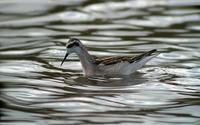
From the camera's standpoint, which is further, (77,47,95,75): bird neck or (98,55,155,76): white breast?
(77,47,95,75): bird neck

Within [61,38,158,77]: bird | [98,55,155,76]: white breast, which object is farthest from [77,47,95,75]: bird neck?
[98,55,155,76]: white breast

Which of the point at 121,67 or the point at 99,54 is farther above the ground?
the point at 99,54

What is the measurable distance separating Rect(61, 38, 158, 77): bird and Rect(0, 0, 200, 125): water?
0.22 m

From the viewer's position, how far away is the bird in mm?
15781

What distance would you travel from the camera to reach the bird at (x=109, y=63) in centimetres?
1578

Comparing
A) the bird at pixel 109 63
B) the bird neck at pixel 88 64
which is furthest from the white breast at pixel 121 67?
the bird neck at pixel 88 64

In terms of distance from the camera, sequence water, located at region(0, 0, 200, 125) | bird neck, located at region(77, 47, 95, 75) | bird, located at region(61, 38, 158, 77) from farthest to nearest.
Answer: bird neck, located at region(77, 47, 95, 75) < bird, located at region(61, 38, 158, 77) < water, located at region(0, 0, 200, 125)

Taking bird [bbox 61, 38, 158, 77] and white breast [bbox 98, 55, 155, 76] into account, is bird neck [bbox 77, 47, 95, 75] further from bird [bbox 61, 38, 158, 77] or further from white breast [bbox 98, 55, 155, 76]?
white breast [bbox 98, 55, 155, 76]

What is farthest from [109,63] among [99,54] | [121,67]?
[99,54]

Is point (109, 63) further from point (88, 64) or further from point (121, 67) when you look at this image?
point (88, 64)

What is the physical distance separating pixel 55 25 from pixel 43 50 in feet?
10.2

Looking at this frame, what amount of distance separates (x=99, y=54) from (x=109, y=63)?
2201 mm

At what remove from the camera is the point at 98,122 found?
12195 mm

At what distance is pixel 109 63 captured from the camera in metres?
15.8
